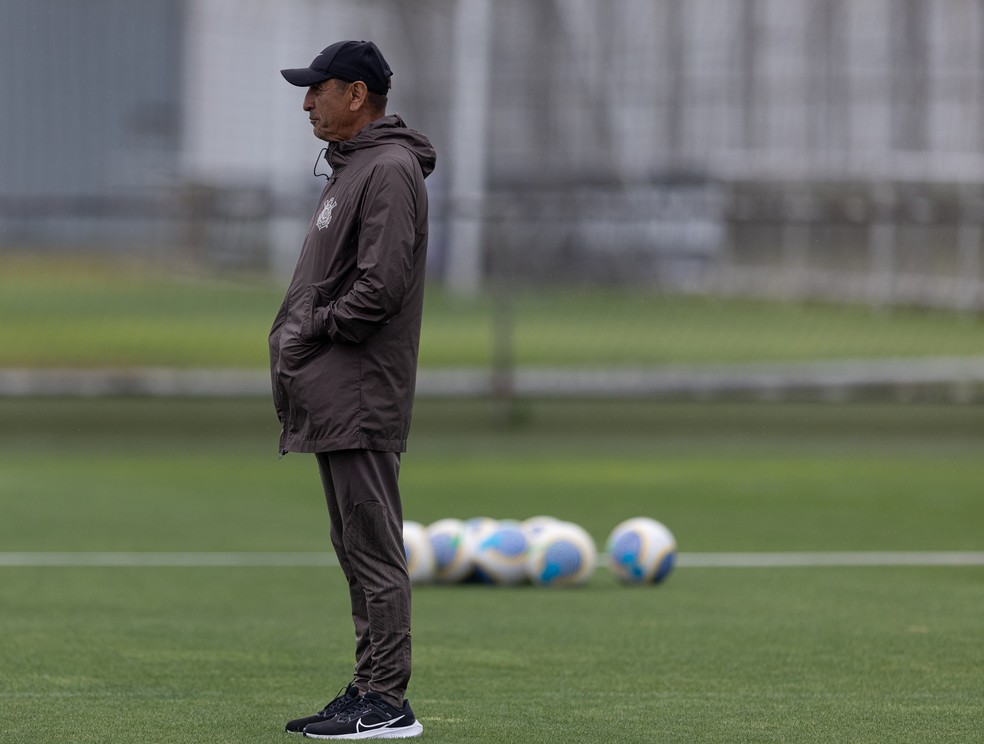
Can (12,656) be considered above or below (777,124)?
below

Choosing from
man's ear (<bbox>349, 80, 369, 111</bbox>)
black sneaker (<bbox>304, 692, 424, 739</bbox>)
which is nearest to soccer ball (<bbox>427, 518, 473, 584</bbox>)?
black sneaker (<bbox>304, 692, 424, 739</bbox>)

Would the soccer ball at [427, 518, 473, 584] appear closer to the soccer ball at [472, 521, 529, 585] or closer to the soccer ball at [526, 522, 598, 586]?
the soccer ball at [472, 521, 529, 585]

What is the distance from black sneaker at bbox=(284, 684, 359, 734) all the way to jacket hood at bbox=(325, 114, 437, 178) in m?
1.44

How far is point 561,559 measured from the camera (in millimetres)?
8094

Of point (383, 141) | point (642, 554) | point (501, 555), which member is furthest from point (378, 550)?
point (642, 554)

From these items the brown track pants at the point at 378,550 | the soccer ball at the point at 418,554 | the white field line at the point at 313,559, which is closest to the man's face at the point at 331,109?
the brown track pants at the point at 378,550

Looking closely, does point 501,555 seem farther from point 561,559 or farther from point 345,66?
point 345,66

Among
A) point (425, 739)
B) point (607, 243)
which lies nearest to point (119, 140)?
point (607, 243)

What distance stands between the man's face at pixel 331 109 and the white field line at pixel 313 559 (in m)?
4.44

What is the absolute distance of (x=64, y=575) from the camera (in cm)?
853

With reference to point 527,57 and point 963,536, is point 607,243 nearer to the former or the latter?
point 963,536

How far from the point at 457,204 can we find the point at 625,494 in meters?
7.38

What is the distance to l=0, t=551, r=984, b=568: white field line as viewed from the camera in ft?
29.6

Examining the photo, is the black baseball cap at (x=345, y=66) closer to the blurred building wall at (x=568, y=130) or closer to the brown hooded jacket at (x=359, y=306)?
the brown hooded jacket at (x=359, y=306)
